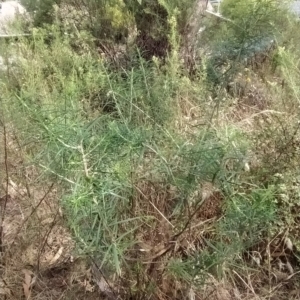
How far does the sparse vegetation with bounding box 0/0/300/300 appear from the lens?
6.50ft

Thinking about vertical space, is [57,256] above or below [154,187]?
below

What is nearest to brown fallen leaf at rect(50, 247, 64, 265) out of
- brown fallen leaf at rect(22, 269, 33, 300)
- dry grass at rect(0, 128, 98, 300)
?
dry grass at rect(0, 128, 98, 300)

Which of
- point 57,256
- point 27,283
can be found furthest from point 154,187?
point 27,283

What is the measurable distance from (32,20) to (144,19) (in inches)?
47.3

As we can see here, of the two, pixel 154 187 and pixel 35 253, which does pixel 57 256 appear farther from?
pixel 154 187

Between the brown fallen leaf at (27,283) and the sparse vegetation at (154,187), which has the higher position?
the sparse vegetation at (154,187)

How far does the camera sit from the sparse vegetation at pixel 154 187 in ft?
6.50

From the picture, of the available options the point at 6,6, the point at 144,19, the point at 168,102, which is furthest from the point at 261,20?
the point at 6,6

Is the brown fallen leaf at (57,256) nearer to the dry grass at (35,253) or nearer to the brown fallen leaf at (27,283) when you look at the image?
the dry grass at (35,253)

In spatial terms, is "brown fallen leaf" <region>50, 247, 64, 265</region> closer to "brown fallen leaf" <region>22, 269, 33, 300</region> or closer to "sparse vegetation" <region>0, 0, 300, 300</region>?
"sparse vegetation" <region>0, 0, 300, 300</region>

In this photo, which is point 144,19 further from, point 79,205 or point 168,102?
point 79,205

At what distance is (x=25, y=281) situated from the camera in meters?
2.59

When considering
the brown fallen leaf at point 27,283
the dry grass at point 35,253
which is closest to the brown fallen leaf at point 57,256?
the dry grass at point 35,253

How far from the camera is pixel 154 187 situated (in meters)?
2.23
